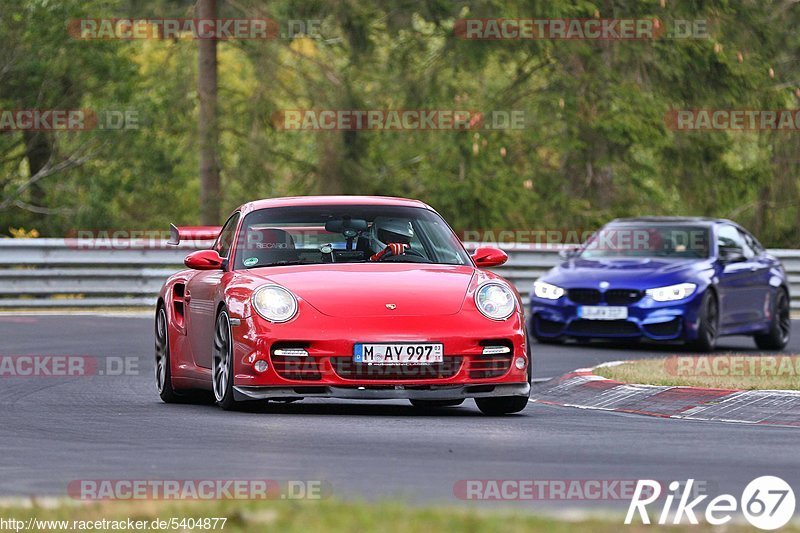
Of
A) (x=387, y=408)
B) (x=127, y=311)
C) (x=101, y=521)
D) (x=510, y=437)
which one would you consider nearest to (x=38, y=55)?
(x=127, y=311)

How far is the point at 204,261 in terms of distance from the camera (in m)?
12.4

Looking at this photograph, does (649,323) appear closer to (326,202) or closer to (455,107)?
(326,202)

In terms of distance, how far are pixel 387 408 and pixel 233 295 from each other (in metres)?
1.40

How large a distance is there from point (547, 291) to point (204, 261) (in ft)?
27.2

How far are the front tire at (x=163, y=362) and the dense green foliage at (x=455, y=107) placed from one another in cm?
2325

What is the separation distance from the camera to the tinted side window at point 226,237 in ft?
43.2

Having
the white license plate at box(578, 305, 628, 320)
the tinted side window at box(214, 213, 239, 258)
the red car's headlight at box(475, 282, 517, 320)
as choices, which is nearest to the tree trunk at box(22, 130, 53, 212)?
the white license plate at box(578, 305, 628, 320)

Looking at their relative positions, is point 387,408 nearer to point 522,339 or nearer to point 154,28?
point 522,339

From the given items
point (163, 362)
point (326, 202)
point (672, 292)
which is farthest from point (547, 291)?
point (326, 202)

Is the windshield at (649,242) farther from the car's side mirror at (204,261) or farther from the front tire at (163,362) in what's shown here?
the car's side mirror at (204,261)

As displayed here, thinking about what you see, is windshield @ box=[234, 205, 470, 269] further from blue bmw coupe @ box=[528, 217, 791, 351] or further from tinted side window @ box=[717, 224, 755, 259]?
tinted side window @ box=[717, 224, 755, 259]

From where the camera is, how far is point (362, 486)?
7.88m

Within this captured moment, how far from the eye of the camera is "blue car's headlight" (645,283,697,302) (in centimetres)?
1938

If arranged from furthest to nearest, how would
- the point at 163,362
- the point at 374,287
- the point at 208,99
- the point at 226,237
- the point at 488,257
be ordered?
the point at 208,99 → the point at 226,237 → the point at 163,362 → the point at 488,257 → the point at 374,287
